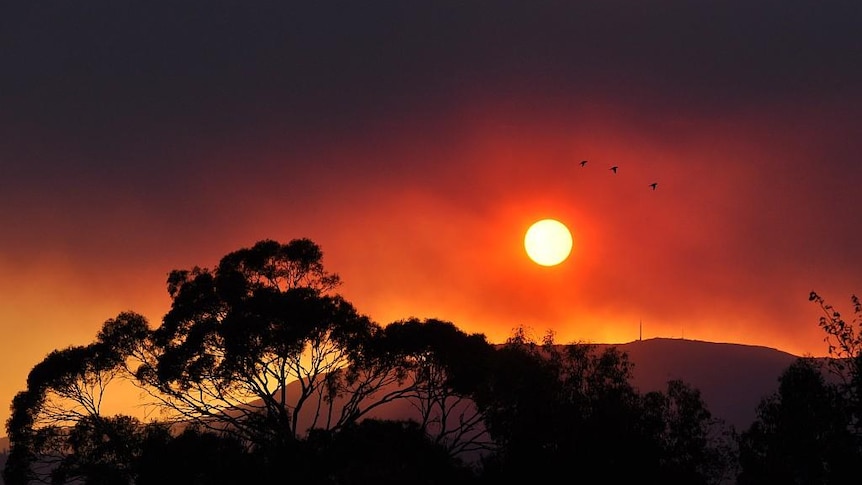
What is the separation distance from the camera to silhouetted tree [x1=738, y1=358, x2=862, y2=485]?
171 ft

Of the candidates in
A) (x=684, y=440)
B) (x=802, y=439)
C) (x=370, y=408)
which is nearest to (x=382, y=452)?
(x=370, y=408)

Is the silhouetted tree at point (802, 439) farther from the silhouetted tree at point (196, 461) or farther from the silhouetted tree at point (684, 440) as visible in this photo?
the silhouetted tree at point (196, 461)

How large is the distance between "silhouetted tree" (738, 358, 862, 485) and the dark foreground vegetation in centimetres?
13

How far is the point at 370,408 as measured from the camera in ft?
225

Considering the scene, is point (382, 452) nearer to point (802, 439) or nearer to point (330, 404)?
point (330, 404)

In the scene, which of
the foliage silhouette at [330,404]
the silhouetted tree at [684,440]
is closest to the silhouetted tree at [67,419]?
the foliage silhouette at [330,404]

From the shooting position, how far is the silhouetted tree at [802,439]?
5206cm

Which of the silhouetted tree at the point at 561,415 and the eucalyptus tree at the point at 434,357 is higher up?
the eucalyptus tree at the point at 434,357

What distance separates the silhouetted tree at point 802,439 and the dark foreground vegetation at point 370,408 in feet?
0.42

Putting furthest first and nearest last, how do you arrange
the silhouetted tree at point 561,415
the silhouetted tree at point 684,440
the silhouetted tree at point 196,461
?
the silhouetted tree at point 196,461, the silhouetted tree at point 684,440, the silhouetted tree at point 561,415

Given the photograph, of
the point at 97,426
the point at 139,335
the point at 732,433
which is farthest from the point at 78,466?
the point at 732,433

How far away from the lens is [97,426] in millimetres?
75312

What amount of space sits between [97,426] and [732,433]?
4964cm

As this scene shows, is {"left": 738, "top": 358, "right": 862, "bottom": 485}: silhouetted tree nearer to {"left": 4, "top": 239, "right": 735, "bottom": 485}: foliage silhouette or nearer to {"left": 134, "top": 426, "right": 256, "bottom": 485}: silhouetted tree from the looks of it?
{"left": 4, "top": 239, "right": 735, "bottom": 485}: foliage silhouette
